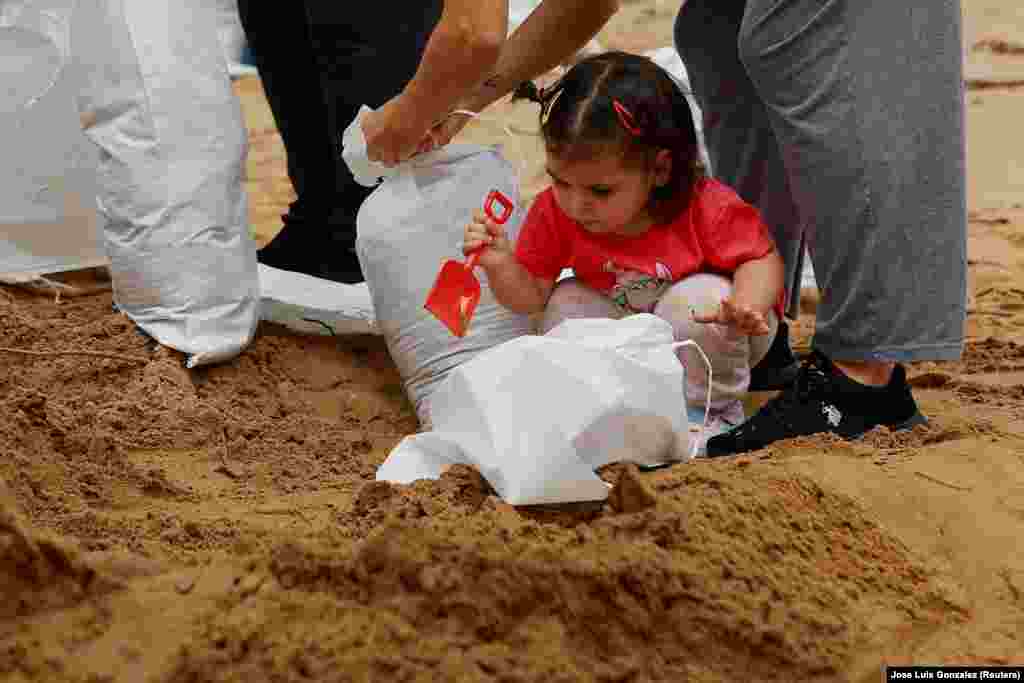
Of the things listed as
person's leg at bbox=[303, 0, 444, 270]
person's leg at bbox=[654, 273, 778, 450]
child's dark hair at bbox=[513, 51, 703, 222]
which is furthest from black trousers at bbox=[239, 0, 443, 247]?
person's leg at bbox=[654, 273, 778, 450]

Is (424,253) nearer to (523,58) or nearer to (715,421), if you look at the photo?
(523,58)

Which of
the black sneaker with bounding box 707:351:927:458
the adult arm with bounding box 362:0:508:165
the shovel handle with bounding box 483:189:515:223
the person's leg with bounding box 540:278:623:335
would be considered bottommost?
the black sneaker with bounding box 707:351:927:458

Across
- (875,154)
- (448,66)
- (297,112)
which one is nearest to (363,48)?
(297,112)

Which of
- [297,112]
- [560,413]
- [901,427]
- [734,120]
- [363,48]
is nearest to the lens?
[560,413]

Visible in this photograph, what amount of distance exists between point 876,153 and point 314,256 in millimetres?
1355

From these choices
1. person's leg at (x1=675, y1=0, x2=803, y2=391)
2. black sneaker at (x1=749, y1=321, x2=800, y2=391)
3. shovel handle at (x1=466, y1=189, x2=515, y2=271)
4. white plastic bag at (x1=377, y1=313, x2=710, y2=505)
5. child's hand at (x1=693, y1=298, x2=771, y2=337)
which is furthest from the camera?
black sneaker at (x1=749, y1=321, x2=800, y2=391)

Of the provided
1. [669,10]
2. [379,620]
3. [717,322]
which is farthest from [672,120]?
[669,10]

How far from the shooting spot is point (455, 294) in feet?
7.42

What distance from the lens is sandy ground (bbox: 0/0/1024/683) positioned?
135cm

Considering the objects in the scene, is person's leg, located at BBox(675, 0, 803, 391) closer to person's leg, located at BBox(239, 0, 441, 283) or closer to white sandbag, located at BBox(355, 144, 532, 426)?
white sandbag, located at BBox(355, 144, 532, 426)

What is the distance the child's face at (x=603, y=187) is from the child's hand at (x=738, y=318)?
234 millimetres

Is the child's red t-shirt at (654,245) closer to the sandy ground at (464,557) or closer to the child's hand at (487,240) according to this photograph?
the child's hand at (487,240)

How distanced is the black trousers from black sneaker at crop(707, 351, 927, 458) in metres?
1.07

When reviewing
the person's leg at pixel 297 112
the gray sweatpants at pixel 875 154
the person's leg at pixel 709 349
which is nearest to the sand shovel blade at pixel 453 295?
the person's leg at pixel 709 349
